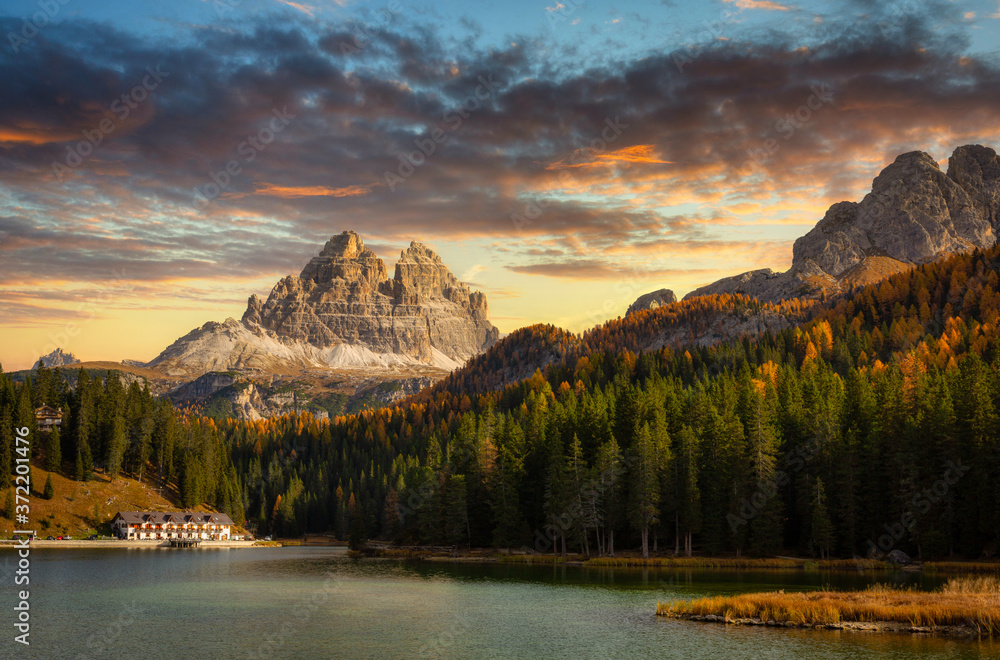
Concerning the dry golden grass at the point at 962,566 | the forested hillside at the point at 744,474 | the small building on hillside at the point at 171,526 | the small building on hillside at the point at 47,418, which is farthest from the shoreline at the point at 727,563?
the small building on hillside at the point at 47,418

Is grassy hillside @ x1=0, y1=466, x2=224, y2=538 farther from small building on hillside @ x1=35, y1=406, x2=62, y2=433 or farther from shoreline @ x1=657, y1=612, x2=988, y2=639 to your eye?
shoreline @ x1=657, y1=612, x2=988, y2=639

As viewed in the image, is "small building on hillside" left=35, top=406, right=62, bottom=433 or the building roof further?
"small building on hillside" left=35, top=406, right=62, bottom=433

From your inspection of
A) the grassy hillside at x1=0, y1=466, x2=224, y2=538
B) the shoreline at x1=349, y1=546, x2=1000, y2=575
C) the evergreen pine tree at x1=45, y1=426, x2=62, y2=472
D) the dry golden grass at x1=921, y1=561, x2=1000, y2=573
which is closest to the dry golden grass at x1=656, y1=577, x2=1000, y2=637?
the dry golden grass at x1=921, y1=561, x2=1000, y2=573

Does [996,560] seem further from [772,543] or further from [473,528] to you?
[473,528]

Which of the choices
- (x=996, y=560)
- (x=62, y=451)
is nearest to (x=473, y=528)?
(x=996, y=560)

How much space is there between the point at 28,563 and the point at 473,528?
6106 centimetres

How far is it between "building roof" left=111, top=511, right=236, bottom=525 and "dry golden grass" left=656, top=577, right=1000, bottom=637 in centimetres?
13679

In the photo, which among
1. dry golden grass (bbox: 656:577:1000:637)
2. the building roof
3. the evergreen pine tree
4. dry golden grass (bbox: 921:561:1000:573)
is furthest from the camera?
the building roof

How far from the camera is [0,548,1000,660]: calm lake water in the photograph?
48375 mm

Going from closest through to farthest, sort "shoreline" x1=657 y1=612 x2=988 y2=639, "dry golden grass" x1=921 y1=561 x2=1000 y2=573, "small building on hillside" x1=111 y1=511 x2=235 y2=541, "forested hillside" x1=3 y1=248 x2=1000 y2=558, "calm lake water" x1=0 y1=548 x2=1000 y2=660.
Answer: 1. "calm lake water" x1=0 y1=548 x2=1000 y2=660
2. "shoreline" x1=657 y1=612 x2=988 y2=639
3. "dry golden grass" x1=921 y1=561 x2=1000 y2=573
4. "forested hillside" x1=3 y1=248 x2=1000 y2=558
5. "small building on hillside" x1=111 y1=511 x2=235 y2=541

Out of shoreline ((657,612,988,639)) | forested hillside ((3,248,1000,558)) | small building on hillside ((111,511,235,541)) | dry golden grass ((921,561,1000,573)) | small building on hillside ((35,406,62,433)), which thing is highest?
small building on hillside ((35,406,62,433))

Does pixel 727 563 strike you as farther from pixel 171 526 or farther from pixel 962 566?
pixel 171 526

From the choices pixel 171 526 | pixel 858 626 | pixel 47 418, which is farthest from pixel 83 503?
pixel 858 626

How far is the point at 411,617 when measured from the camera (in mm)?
62531
